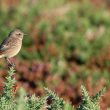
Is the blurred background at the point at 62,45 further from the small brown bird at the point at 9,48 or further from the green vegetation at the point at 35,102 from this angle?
the green vegetation at the point at 35,102

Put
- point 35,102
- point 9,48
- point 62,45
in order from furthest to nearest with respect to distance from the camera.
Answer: point 62,45, point 9,48, point 35,102

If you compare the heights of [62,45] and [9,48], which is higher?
[62,45]

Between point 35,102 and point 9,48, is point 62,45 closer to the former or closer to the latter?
point 9,48

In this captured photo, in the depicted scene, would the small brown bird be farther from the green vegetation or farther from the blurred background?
the green vegetation

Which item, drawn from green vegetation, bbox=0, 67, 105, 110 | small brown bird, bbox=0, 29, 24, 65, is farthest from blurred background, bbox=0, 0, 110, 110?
green vegetation, bbox=0, 67, 105, 110

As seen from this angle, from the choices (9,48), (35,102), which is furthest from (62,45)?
(35,102)

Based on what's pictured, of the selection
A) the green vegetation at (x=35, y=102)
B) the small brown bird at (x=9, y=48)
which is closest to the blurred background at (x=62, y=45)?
the small brown bird at (x=9, y=48)

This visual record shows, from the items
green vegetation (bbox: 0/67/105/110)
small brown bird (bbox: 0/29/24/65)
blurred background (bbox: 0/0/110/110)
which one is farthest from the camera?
blurred background (bbox: 0/0/110/110)

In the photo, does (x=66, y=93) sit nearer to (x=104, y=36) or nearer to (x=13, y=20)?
(x=104, y=36)

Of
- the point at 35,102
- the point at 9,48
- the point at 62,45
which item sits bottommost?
the point at 35,102

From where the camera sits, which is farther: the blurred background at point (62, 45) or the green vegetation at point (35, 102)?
the blurred background at point (62, 45)
